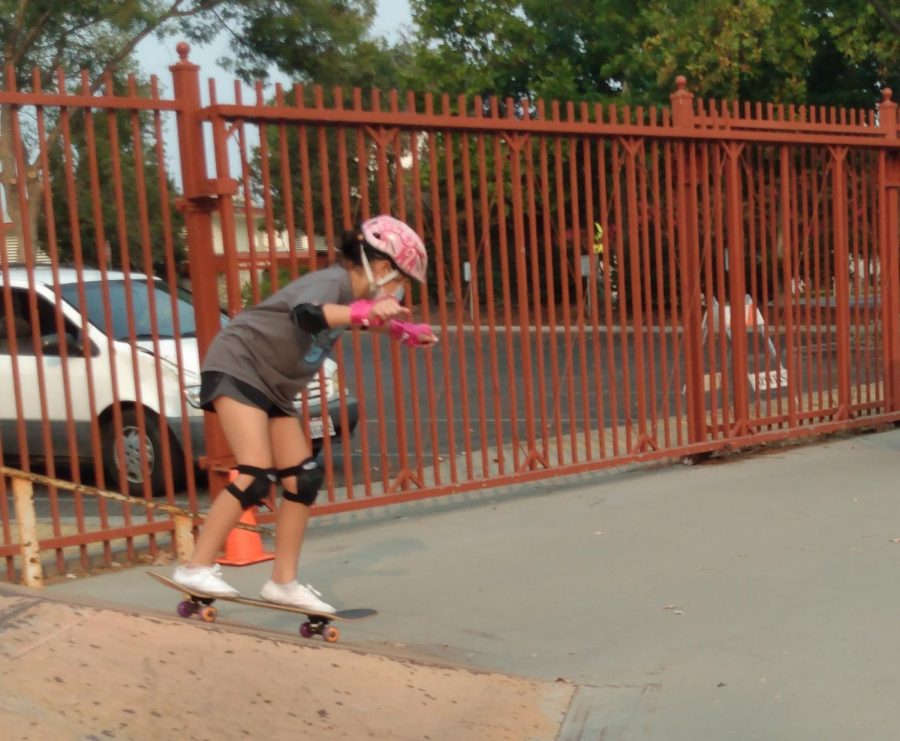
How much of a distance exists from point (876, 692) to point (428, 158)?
4279 millimetres

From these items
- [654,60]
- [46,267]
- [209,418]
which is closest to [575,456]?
[209,418]

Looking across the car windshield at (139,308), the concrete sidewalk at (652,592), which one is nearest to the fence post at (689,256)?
the concrete sidewalk at (652,592)

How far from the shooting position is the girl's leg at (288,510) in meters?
4.75

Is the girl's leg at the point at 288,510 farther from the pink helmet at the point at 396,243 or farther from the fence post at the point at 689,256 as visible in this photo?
the fence post at the point at 689,256

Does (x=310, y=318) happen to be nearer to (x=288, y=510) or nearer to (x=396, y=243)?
(x=396, y=243)

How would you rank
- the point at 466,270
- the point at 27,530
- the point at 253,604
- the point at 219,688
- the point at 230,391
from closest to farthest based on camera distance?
the point at 219,688 → the point at 230,391 → the point at 253,604 → the point at 27,530 → the point at 466,270

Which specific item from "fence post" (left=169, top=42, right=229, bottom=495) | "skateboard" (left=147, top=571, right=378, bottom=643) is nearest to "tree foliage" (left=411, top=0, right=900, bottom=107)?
"fence post" (left=169, top=42, right=229, bottom=495)

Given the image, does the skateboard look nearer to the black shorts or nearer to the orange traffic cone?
the black shorts

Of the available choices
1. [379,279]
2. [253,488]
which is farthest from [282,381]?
[379,279]

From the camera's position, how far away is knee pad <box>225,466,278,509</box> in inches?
181

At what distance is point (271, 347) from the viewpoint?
4.71 metres

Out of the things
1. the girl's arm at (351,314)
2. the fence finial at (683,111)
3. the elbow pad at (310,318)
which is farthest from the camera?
the fence finial at (683,111)

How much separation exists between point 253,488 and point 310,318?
0.70 metres

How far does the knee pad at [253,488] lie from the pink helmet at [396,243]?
918mm
